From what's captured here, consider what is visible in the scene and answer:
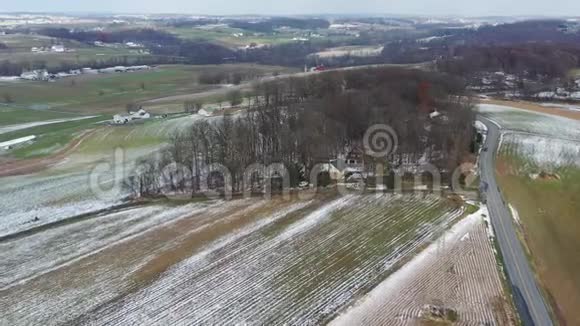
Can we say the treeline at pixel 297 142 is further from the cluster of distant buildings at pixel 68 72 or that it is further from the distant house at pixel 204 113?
the cluster of distant buildings at pixel 68 72

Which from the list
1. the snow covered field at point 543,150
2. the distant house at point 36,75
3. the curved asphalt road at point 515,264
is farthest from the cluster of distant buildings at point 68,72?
the curved asphalt road at point 515,264

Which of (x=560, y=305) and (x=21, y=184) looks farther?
(x=21, y=184)

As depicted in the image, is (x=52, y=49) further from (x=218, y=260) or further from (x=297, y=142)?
(x=218, y=260)

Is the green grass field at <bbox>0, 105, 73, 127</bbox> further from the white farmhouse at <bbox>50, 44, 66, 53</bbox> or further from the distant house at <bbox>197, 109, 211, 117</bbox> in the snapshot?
the white farmhouse at <bbox>50, 44, 66, 53</bbox>

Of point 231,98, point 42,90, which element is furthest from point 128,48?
point 231,98

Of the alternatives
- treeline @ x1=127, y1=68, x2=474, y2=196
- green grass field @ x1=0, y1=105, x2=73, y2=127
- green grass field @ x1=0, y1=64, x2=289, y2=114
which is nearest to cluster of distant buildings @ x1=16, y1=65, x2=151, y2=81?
green grass field @ x1=0, y1=64, x2=289, y2=114

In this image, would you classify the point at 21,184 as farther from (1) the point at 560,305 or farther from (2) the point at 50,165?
(1) the point at 560,305
